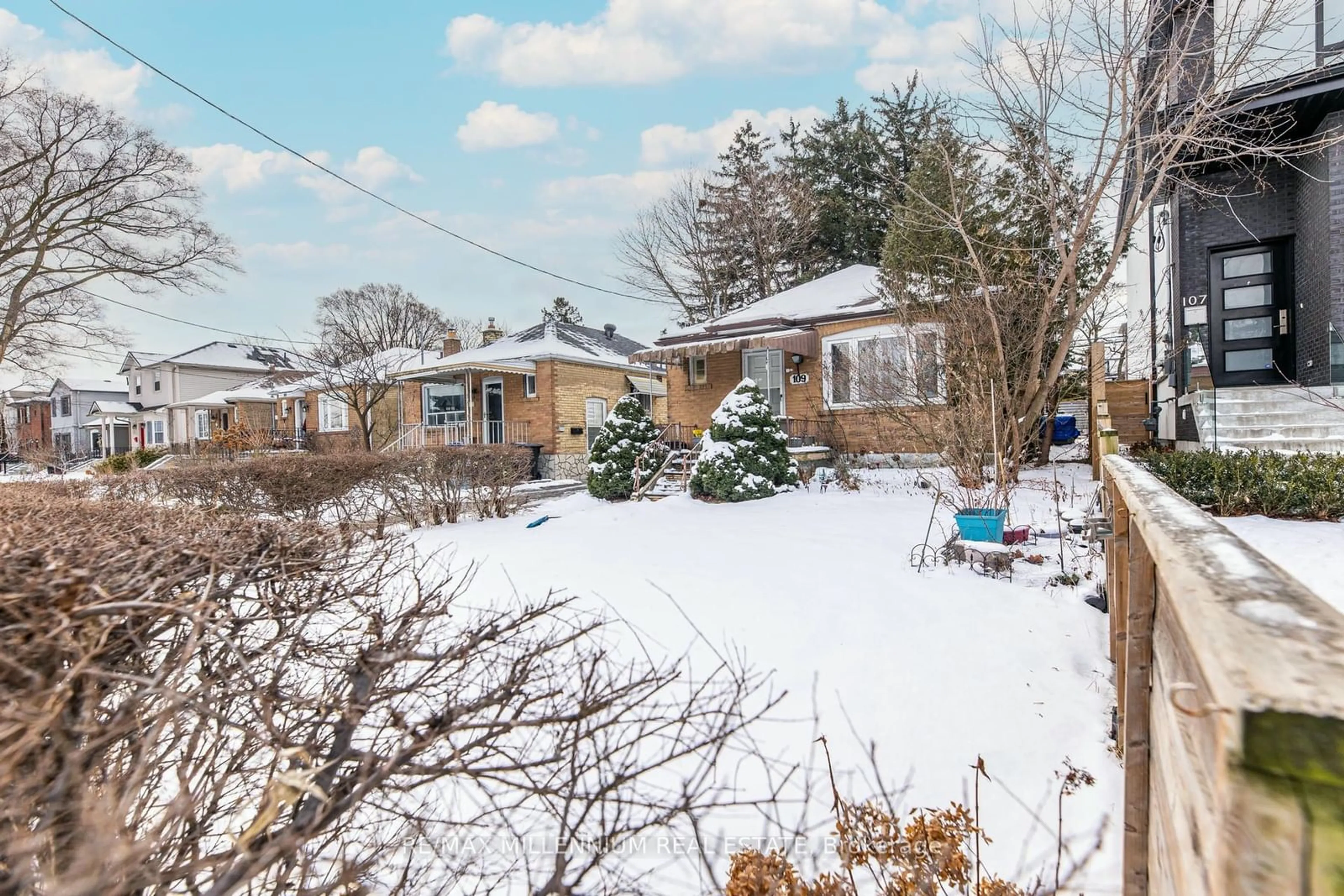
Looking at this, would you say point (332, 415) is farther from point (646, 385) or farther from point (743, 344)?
point (743, 344)

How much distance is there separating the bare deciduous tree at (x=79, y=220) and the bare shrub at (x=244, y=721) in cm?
2415

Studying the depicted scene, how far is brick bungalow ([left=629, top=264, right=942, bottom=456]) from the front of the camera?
14172mm

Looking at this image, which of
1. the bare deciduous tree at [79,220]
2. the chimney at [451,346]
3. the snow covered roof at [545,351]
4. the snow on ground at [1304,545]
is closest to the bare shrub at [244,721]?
the snow on ground at [1304,545]

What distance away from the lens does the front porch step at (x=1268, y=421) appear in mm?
8078

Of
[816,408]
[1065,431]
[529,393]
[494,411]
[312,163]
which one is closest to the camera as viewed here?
[312,163]

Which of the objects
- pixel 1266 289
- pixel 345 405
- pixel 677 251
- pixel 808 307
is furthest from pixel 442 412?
pixel 1266 289

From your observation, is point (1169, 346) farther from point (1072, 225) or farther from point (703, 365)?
point (703, 365)

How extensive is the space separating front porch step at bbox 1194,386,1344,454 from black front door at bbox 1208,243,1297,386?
5.37ft

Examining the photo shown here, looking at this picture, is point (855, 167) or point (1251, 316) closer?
point (1251, 316)

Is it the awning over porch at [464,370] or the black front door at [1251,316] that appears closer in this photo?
the black front door at [1251,316]

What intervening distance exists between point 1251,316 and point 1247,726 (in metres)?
14.6

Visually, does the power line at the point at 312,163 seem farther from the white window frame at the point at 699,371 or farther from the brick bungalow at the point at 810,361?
the white window frame at the point at 699,371

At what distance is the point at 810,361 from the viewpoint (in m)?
16.0

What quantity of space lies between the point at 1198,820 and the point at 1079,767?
115 inches
